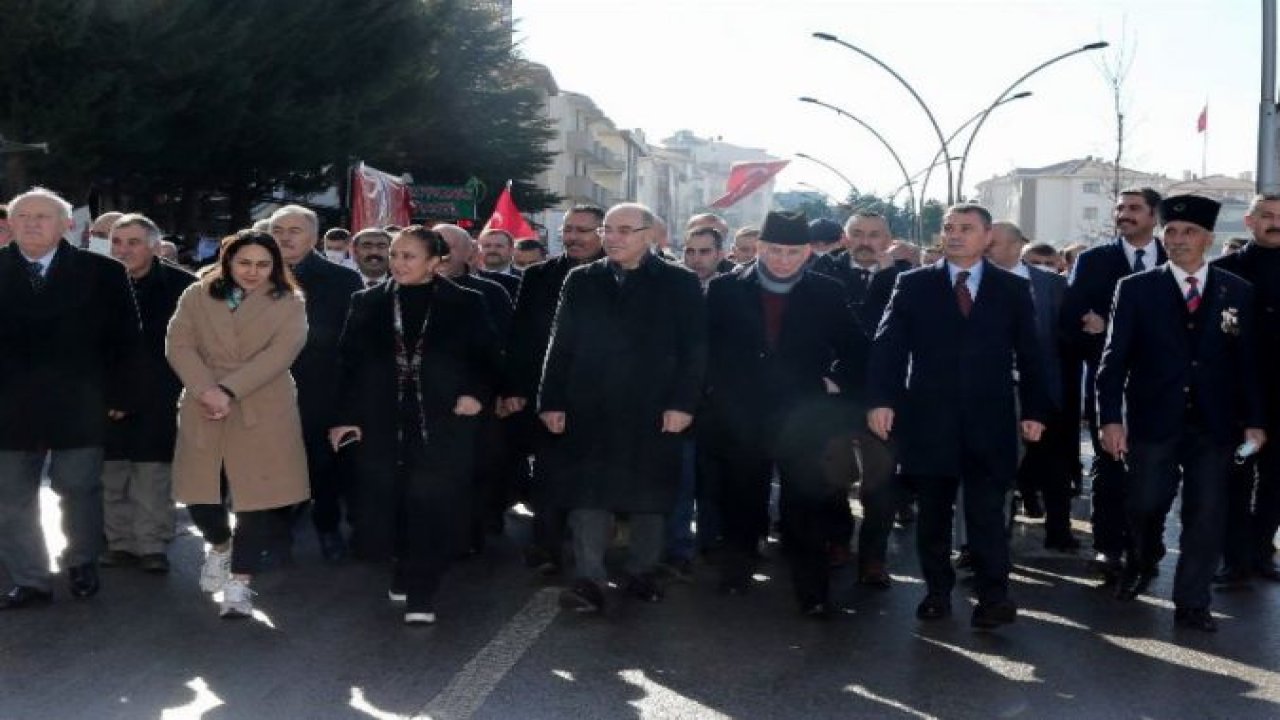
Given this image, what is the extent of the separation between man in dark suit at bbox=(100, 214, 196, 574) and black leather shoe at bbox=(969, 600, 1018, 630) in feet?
13.7

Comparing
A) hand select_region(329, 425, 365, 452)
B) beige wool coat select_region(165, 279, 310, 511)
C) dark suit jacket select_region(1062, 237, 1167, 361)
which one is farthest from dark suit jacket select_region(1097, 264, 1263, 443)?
beige wool coat select_region(165, 279, 310, 511)

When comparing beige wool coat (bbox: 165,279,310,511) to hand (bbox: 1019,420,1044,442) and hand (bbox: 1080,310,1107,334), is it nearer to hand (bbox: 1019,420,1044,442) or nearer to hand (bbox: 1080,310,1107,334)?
hand (bbox: 1019,420,1044,442)

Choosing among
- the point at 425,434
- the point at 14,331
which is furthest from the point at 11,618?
the point at 425,434

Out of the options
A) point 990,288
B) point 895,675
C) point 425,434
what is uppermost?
point 990,288

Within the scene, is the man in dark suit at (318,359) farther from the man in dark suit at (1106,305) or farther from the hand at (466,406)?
the man in dark suit at (1106,305)

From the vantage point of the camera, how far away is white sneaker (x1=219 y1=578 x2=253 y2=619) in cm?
721

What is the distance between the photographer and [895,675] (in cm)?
638

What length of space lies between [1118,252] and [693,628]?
3407 mm

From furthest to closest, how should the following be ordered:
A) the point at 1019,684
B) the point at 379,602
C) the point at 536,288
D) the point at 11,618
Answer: the point at 536,288 < the point at 379,602 < the point at 11,618 < the point at 1019,684

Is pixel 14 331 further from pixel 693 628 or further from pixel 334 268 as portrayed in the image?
pixel 693 628

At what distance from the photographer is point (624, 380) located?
7617 mm

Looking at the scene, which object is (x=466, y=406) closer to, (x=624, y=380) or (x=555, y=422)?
(x=555, y=422)

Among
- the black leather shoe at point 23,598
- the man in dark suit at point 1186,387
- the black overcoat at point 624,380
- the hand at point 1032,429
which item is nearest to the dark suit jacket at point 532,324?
the black overcoat at point 624,380

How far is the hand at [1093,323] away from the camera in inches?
349
